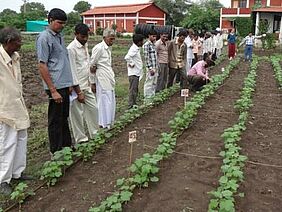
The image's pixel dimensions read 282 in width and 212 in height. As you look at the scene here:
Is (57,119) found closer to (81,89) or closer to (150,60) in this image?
(81,89)

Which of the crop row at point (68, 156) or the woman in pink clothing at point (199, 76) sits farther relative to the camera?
the woman in pink clothing at point (199, 76)

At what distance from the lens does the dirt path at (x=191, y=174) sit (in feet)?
11.8

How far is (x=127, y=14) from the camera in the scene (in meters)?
45.5

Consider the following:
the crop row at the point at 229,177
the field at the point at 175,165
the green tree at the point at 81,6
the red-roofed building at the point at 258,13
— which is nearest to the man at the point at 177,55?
the field at the point at 175,165

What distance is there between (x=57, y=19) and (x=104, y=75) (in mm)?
1568

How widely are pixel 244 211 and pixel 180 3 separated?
174ft

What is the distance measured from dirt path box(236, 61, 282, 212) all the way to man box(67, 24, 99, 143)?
2.15 metres

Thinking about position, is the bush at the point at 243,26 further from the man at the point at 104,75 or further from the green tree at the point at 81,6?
the green tree at the point at 81,6

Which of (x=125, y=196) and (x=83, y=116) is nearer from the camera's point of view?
(x=125, y=196)

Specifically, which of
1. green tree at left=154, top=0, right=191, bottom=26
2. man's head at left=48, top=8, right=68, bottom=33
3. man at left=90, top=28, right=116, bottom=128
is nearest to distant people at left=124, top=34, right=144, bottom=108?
man at left=90, top=28, right=116, bottom=128

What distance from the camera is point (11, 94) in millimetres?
3977

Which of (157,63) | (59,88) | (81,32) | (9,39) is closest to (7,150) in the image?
(59,88)

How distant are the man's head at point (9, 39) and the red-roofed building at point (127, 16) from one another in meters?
41.3

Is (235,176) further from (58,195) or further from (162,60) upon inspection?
(162,60)
